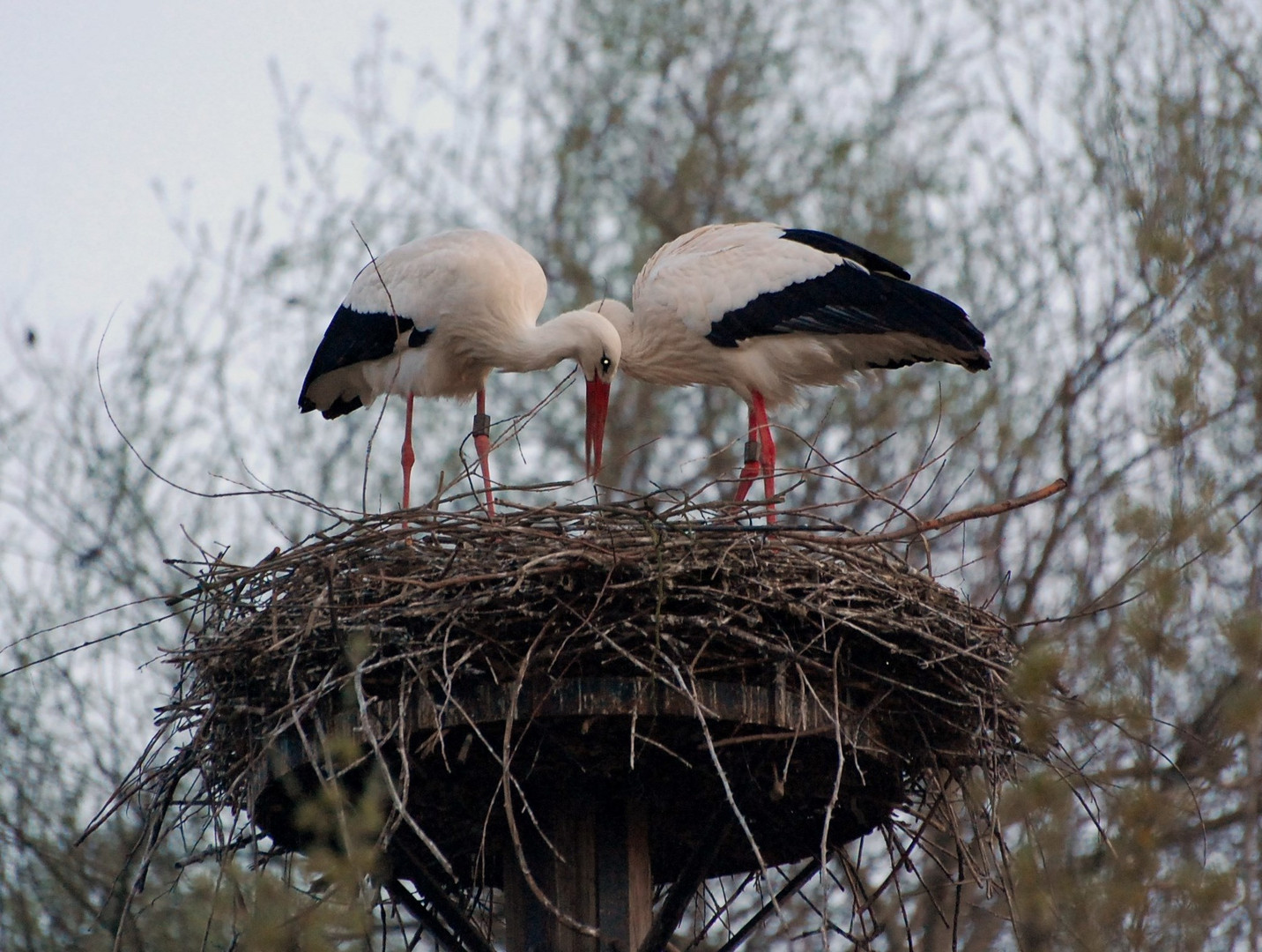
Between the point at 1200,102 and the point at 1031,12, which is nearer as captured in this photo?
the point at 1200,102

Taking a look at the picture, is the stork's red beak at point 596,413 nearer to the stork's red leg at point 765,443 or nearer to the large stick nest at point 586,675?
the stork's red leg at point 765,443

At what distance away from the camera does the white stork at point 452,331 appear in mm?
7438

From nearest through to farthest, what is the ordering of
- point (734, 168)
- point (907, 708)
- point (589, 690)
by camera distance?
1. point (589, 690)
2. point (907, 708)
3. point (734, 168)

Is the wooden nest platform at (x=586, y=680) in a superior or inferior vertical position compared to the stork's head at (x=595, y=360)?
inferior

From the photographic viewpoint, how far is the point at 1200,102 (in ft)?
32.8

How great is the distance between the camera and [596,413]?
24.8ft

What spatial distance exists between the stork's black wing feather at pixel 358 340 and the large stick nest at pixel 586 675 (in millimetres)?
2471

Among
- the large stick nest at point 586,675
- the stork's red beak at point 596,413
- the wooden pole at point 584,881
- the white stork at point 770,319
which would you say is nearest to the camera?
the large stick nest at point 586,675

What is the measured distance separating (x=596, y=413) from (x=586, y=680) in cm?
299

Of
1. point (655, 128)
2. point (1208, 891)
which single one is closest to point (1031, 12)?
point (655, 128)

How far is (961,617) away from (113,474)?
6443mm

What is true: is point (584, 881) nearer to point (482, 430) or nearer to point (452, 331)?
point (482, 430)

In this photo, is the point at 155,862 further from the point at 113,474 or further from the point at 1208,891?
the point at 1208,891

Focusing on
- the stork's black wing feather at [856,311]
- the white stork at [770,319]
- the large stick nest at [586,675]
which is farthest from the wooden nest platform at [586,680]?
the white stork at [770,319]
